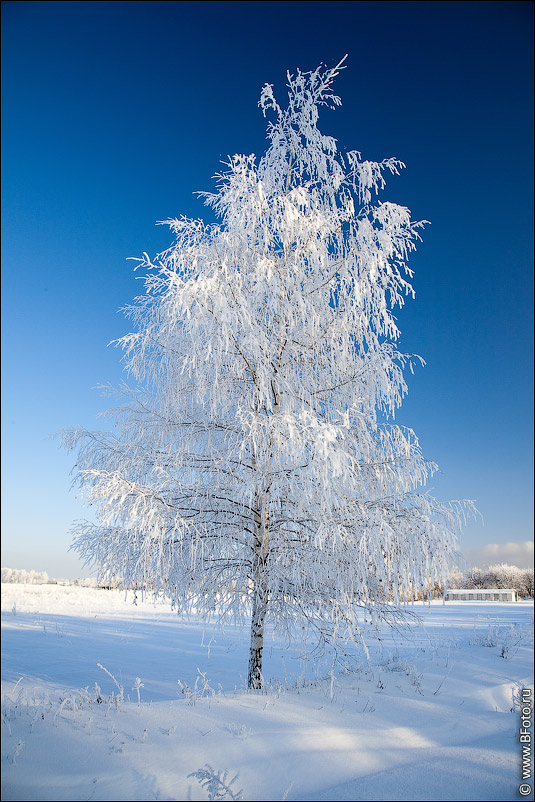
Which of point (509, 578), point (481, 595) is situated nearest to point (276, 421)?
point (481, 595)

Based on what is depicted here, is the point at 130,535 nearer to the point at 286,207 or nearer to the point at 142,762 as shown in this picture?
the point at 142,762

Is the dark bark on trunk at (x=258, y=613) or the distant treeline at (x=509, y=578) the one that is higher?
the dark bark on trunk at (x=258, y=613)

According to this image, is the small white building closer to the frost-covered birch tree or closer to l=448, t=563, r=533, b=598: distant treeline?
l=448, t=563, r=533, b=598: distant treeline

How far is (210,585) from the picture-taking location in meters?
5.57

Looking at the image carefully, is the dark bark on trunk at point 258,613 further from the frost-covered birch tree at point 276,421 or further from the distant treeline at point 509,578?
the distant treeline at point 509,578

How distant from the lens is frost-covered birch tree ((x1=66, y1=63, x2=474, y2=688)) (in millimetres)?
5023

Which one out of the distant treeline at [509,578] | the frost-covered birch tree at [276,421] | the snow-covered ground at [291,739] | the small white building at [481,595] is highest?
the frost-covered birch tree at [276,421]

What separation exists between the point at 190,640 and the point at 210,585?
7.87 m

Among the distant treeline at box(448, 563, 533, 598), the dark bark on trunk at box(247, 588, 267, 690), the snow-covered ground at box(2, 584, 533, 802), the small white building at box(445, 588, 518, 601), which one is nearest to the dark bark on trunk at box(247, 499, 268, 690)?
the dark bark on trunk at box(247, 588, 267, 690)

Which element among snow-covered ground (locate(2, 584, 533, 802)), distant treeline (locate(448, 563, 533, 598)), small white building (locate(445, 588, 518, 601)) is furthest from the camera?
distant treeline (locate(448, 563, 533, 598))

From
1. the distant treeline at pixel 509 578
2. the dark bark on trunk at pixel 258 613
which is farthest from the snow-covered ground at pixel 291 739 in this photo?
the distant treeline at pixel 509 578

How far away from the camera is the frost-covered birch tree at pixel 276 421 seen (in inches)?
198

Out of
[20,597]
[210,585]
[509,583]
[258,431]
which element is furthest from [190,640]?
[509,583]

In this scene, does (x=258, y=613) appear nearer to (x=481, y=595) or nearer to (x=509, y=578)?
(x=481, y=595)
